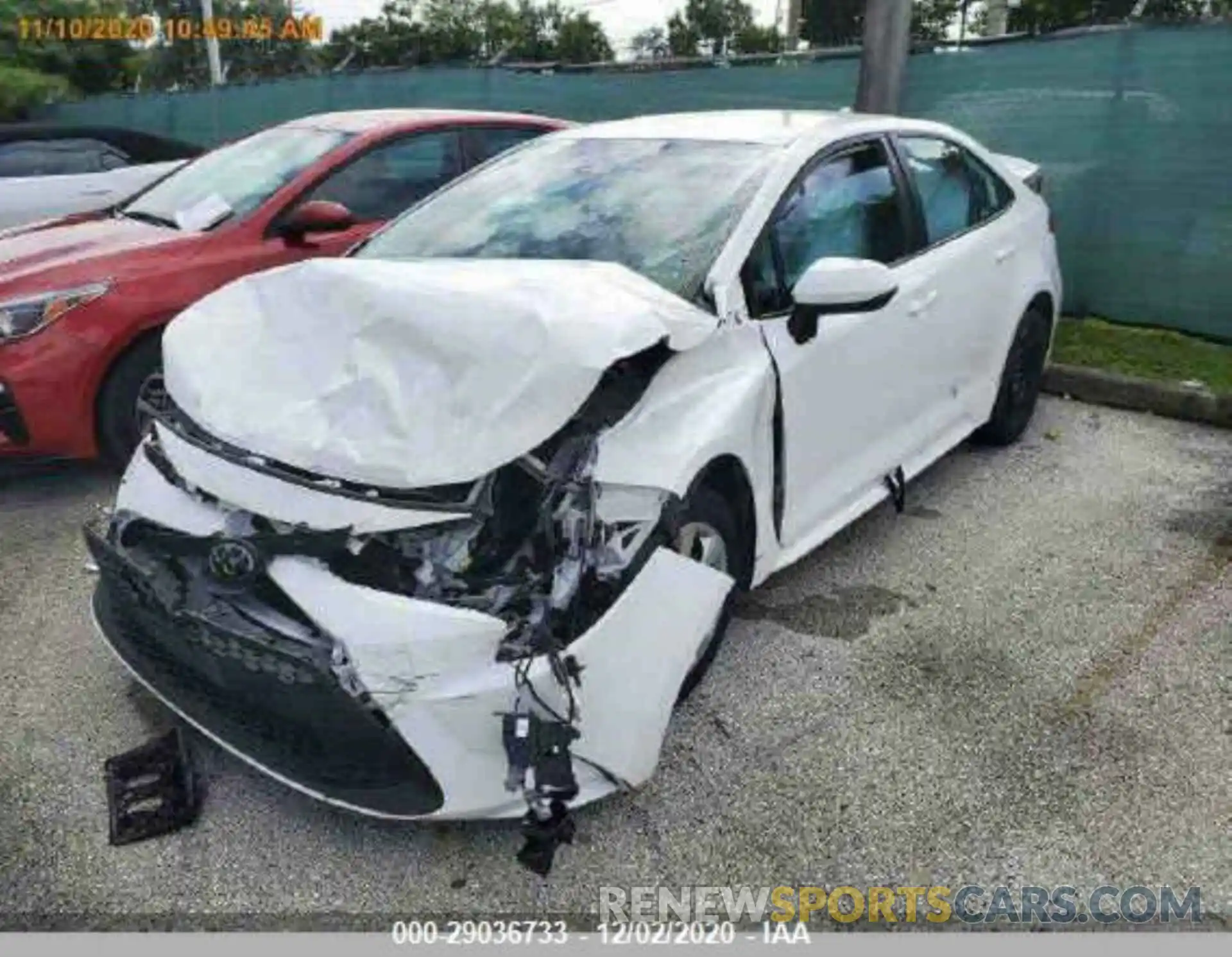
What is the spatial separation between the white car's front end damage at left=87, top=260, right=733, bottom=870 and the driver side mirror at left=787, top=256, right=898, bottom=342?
0.49 metres

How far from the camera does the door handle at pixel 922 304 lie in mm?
3600

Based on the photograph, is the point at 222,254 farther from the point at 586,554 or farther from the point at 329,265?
the point at 586,554

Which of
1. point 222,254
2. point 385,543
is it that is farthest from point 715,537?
point 222,254

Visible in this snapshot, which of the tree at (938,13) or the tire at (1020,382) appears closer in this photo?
the tire at (1020,382)

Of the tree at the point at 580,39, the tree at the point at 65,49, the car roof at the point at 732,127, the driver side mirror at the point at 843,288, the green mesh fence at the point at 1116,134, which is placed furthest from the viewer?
the tree at the point at 580,39

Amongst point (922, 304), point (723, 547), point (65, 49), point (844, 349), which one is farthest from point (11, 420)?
point (65, 49)

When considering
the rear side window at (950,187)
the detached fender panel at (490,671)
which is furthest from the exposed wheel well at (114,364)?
the rear side window at (950,187)

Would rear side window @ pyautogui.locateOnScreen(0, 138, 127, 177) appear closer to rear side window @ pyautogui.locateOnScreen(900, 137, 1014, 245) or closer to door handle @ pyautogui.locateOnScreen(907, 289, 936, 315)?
rear side window @ pyautogui.locateOnScreen(900, 137, 1014, 245)

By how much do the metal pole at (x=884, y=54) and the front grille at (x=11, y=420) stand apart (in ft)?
16.6

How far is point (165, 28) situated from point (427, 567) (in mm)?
37238

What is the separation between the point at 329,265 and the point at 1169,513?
3.39 m

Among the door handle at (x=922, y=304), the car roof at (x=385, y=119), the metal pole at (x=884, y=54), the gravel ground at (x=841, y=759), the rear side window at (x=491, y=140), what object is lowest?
the gravel ground at (x=841, y=759)

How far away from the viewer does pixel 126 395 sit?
427cm

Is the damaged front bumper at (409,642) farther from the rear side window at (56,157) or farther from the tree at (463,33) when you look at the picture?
the tree at (463,33)
